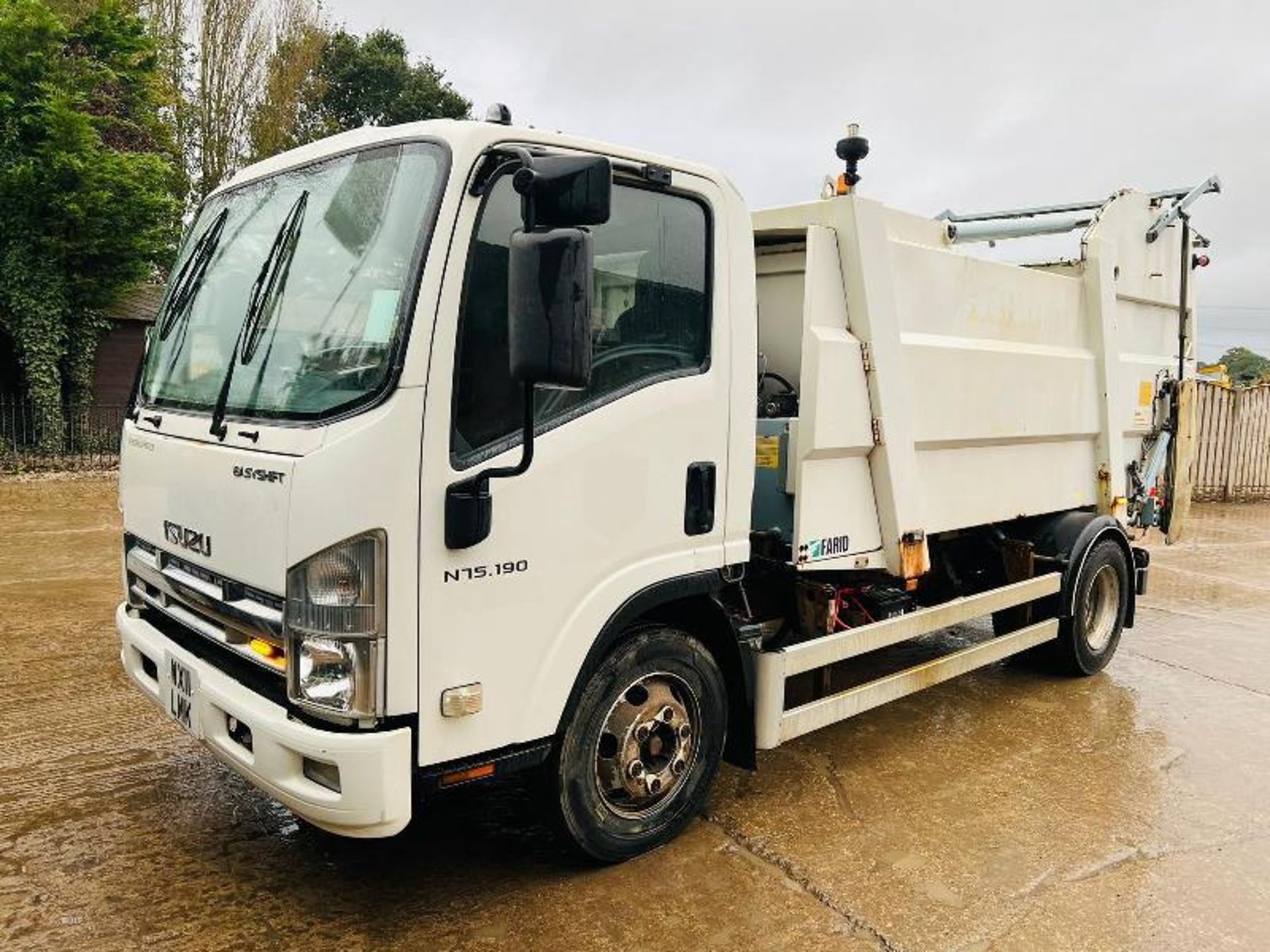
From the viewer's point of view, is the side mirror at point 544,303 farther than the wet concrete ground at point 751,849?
No

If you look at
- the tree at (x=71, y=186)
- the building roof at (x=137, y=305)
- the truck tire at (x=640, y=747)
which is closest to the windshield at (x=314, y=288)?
the truck tire at (x=640, y=747)

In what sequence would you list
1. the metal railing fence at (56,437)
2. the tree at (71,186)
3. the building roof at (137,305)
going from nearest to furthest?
the tree at (71,186), the metal railing fence at (56,437), the building roof at (137,305)

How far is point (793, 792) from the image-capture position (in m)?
3.89

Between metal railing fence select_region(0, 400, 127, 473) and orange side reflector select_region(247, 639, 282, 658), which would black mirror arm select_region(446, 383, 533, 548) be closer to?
orange side reflector select_region(247, 639, 282, 658)

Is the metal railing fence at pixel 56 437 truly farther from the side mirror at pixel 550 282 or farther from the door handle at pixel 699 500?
the side mirror at pixel 550 282

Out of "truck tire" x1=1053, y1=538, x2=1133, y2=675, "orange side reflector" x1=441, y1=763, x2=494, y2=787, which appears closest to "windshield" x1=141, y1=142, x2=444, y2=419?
"orange side reflector" x1=441, y1=763, x2=494, y2=787

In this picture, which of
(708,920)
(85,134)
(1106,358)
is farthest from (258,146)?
(708,920)

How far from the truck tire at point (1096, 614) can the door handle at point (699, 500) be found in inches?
122

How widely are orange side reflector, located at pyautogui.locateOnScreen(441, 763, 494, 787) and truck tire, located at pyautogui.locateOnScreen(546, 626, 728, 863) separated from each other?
300 millimetres

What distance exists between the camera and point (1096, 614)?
5.71 metres

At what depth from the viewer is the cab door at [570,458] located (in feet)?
8.39

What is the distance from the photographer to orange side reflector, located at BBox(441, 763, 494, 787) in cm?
262

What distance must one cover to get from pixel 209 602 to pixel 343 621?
2.24ft

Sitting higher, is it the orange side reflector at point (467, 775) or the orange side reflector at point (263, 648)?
the orange side reflector at point (263, 648)
